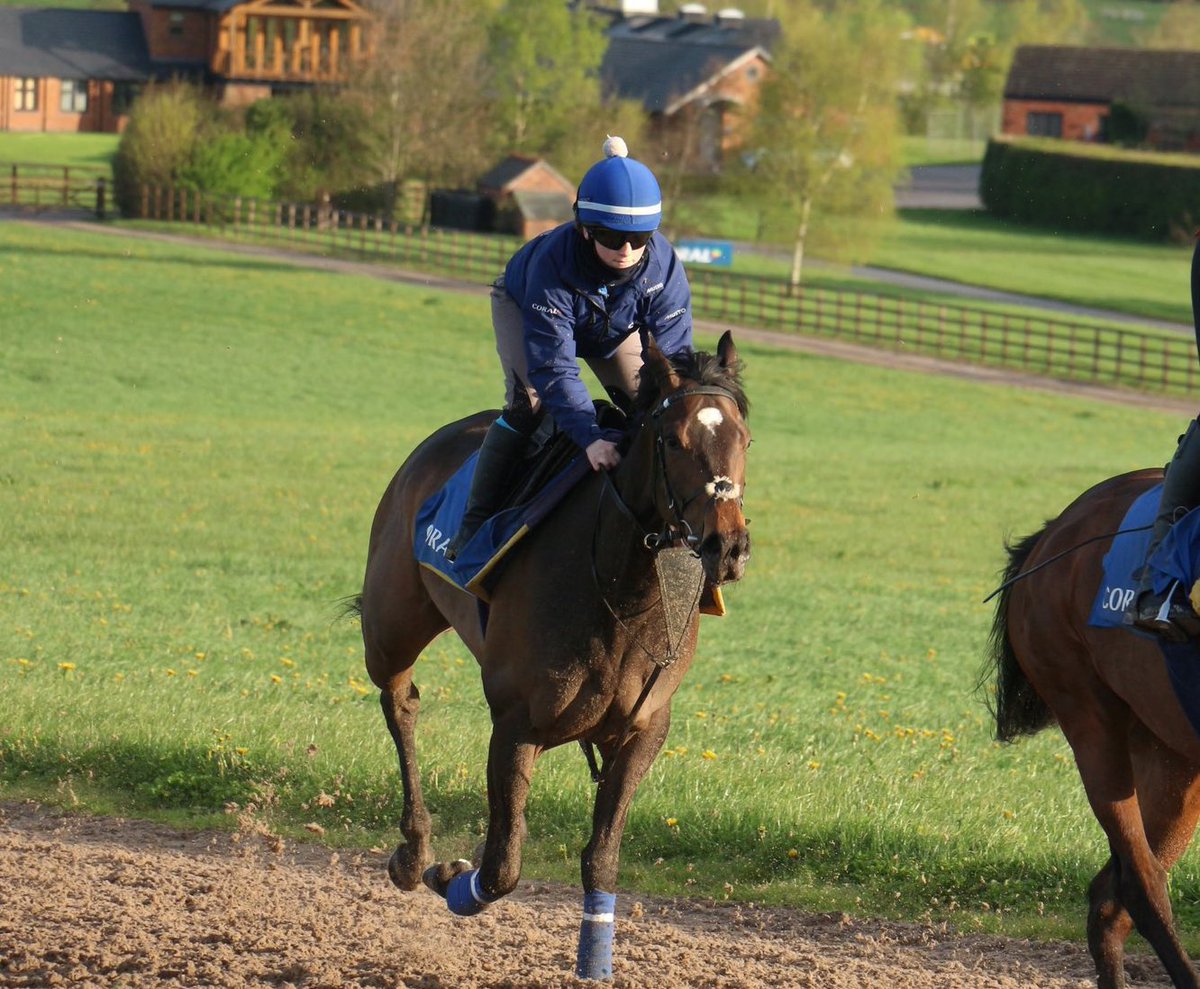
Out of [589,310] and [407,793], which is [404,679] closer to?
[407,793]

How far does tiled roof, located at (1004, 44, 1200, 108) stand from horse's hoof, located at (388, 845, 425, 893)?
8947cm

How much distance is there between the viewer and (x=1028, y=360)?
146 ft

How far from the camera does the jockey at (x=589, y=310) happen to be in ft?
20.4

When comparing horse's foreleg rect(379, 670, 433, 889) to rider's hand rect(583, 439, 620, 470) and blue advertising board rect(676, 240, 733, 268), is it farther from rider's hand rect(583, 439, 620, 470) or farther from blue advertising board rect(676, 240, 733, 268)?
blue advertising board rect(676, 240, 733, 268)

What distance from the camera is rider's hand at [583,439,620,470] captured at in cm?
617

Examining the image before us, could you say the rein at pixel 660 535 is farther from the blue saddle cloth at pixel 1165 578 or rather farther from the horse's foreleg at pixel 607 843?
the blue saddle cloth at pixel 1165 578

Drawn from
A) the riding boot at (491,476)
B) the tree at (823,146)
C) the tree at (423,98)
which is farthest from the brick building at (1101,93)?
the riding boot at (491,476)

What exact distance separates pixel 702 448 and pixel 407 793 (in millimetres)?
3063

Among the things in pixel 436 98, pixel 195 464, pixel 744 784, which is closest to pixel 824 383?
pixel 195 464

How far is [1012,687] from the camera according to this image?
773cm

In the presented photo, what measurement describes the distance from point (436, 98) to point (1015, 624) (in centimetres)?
5342

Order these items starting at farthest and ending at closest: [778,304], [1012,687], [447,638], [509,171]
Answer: [509,171], [778,304], [447,638], [1012,687]

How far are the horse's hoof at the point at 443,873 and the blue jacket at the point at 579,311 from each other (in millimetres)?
1989

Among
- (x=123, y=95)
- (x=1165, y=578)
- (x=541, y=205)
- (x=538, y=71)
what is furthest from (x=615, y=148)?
(x=123, y=95)
